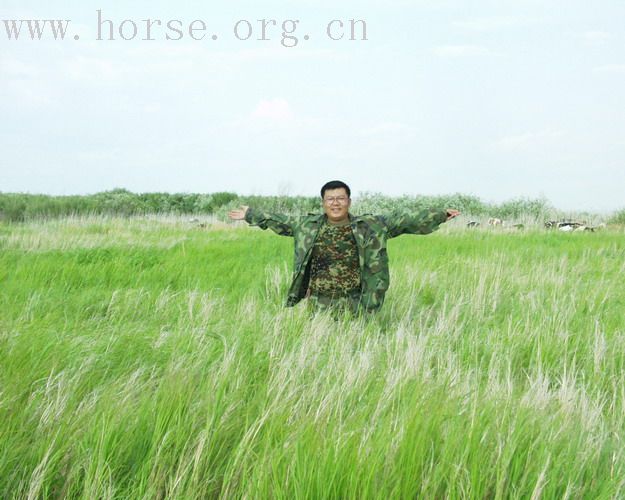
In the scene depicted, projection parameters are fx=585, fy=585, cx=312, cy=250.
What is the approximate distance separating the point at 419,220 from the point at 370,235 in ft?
1.51

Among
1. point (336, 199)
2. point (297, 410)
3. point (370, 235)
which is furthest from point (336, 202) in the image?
point (297, 410)

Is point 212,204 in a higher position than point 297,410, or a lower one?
higher

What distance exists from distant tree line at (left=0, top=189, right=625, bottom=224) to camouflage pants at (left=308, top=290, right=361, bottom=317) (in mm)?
15790

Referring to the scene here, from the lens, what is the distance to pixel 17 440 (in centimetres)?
254

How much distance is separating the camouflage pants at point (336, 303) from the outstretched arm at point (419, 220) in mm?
711

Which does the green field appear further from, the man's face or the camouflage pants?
the man's face

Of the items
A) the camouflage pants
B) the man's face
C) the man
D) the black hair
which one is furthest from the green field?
the black hair

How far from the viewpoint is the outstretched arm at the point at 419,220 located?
17.1ft

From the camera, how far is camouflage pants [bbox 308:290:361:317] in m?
5.46

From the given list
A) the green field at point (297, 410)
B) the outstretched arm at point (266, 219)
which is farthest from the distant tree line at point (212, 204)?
the green field at point (297, 410)

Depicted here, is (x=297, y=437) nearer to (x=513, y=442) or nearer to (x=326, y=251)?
(x=513, y=442)

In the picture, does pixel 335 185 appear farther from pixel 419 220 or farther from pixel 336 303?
pixel 336 303

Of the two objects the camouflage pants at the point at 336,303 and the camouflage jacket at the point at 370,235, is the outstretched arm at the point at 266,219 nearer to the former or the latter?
the camouflage jacket at the point at 370,235

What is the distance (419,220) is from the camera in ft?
17.2
